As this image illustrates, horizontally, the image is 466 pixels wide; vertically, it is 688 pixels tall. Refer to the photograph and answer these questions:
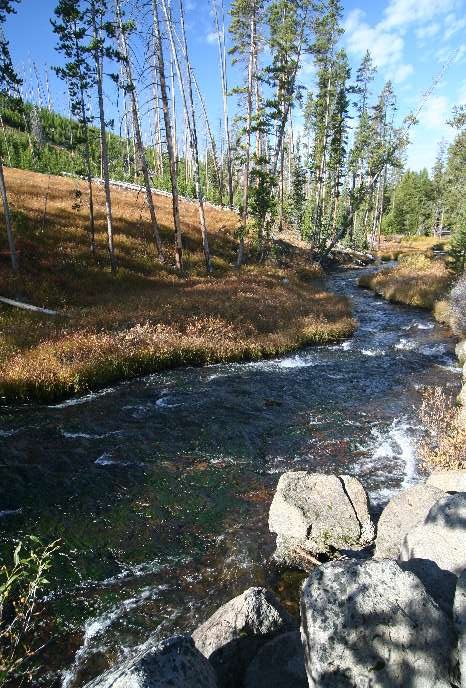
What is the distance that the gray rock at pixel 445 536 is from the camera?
4285mm

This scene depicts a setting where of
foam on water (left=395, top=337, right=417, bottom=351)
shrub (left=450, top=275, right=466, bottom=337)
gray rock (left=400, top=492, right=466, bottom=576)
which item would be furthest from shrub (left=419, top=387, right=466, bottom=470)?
shrub (left=450, top=275, right=466, bottom=337)

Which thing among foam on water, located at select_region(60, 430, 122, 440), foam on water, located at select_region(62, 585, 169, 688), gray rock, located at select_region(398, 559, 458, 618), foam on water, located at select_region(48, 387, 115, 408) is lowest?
foam on water, located at select_region(48, 387, 115, 408)

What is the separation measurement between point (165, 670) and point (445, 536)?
2.88 meters

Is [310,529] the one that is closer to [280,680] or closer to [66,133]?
[280,680]

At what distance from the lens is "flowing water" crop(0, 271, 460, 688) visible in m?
5.79

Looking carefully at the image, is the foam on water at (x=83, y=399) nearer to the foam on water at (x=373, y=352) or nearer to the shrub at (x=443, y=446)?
the shrub at (x=443, y=446)

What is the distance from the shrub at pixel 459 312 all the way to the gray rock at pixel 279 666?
58.1ft

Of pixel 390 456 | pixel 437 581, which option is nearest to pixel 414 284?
pixel 390 456

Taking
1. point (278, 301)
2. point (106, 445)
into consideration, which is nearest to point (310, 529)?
point (106, 445)

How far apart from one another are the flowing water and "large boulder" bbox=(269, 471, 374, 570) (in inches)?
15.3

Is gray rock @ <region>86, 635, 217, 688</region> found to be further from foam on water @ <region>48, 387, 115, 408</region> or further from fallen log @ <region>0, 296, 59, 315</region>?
fallen log @ <region>0, 296, 59, 315</region>

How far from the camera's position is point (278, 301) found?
22.8 metres

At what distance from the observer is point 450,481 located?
669cm

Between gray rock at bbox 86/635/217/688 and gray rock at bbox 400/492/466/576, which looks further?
gray rock at bbox 400/492/466/576
